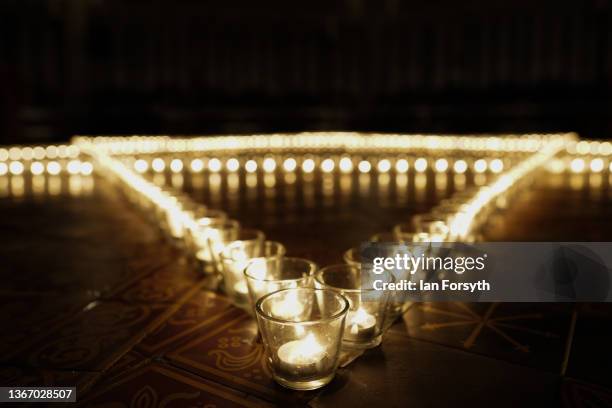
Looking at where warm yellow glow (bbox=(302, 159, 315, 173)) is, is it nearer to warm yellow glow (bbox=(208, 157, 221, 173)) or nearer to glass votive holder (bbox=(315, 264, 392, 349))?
warm yellow glow (bbox=(208, 157, 221, 173))

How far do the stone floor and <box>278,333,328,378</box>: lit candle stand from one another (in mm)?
44

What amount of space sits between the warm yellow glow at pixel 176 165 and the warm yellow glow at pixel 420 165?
71.3 inches

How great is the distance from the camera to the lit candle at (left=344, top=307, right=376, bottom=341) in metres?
1.28

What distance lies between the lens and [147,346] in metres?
1.33

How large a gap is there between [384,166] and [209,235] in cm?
273

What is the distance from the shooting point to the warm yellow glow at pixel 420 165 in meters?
4.18

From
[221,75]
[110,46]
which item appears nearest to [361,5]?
[221,75]

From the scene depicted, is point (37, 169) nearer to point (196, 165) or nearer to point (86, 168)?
point (86, 168)

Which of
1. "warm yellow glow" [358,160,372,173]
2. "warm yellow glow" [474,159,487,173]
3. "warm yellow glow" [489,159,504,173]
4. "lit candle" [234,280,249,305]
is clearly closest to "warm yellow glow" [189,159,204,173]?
"warm yellow glow" [358,160,372,173]

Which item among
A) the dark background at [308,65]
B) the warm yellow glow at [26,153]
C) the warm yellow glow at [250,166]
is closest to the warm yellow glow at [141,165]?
the warm yellow glow at [250,166]

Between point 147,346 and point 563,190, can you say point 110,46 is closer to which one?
point 563,190

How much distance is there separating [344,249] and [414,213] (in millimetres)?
763

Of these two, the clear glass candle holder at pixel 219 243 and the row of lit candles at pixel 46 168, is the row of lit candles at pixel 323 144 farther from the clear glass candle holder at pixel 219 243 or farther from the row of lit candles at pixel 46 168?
the clear glass candle holder at pixel 219 243

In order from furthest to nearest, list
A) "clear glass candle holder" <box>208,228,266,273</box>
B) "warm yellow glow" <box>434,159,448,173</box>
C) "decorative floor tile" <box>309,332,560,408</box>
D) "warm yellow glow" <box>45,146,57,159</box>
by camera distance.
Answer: "warm yellow glow" <box>45,146,57,159</box> < "warm yellow glow" <box>434,159,448,173</box> < "clear glass candle holder" <box>208,228,266,273</box> < "decorative floor tile" <box>309,332,560,408</box>
